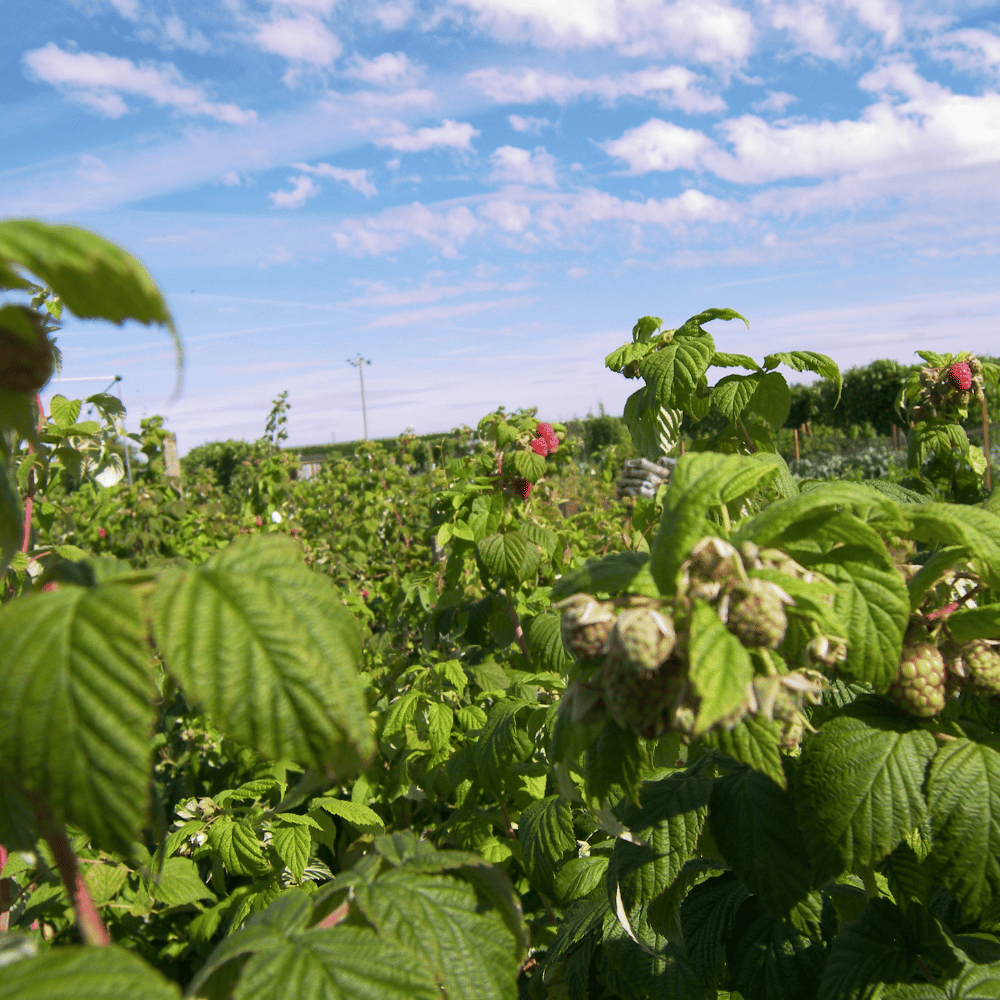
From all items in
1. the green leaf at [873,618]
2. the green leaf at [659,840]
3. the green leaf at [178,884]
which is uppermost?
the green leaf at [873,618]

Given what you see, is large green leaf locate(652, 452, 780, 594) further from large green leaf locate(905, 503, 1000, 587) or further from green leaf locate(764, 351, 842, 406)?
green leaf locate(764, 351, 842, 406)

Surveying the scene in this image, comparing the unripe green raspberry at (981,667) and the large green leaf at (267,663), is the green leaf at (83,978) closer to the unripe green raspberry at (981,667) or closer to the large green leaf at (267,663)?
the large green leaf at (267,663)

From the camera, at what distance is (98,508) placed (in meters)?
5.53

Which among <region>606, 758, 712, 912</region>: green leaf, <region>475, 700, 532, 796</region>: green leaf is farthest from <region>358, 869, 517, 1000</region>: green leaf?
<region>475, 700, 532, 796</region>: green leaf

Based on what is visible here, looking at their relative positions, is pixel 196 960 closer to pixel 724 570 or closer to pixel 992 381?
pixel 724 570

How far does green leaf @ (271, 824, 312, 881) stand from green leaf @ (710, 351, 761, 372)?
5.42 ft

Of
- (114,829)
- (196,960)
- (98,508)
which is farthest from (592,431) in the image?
(114,829)

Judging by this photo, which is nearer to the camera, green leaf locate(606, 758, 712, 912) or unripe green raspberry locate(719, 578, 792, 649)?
unripe green raspberry locate(719, 578, 792, 649)

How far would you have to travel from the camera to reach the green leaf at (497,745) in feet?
6.23

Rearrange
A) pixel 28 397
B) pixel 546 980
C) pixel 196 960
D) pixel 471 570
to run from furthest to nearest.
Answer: pixel 471 570
pixel 196 960
pixel 546 980
pixel 28 397

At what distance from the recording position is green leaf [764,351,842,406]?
1853 mm

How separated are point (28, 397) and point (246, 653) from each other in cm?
29

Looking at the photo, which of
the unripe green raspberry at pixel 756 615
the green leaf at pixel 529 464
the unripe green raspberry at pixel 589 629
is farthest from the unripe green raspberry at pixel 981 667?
the green leaf at pixel 529 464

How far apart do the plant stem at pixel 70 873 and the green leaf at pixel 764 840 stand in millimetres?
725
